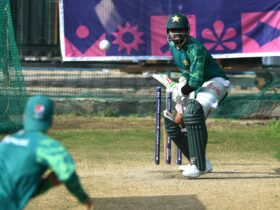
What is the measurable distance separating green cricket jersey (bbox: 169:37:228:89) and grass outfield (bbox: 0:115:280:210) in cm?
120

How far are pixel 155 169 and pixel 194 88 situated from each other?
1.42 metres

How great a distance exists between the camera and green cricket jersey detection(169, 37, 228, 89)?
832 centimetres

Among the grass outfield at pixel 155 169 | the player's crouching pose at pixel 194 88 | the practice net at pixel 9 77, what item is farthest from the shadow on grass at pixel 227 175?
the practice net at pixel 9 77

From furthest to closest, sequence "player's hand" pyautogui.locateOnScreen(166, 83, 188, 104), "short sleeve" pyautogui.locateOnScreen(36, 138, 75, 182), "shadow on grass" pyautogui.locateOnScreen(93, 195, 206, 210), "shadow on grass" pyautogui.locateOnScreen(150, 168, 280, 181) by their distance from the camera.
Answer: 1. "shadow on grass" pyautogui.locateOnScreen(150, 168, 280, 181)
2. "player's hand" pyautogui.locateOnScreen(166, 83, 188, 104)
3. "shadow on grass" pyautogui.locateOnScreen(93, 195, 206, 210)
4. "short sleeve" pyautogui.locateOnScreen(36, 138, 75, 182)

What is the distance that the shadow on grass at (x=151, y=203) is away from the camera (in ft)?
24.0

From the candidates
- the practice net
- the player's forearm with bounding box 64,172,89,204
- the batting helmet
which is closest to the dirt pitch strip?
the batting helmet

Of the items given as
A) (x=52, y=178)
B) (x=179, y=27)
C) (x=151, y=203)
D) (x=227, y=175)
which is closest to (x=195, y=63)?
(x=179, y=27)

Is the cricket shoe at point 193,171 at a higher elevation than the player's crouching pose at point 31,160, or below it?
below

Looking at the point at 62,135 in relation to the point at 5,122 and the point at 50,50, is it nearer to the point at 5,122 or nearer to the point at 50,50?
the point at 5,122

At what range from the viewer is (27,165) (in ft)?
14.9

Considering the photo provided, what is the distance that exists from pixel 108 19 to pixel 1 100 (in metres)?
3.19

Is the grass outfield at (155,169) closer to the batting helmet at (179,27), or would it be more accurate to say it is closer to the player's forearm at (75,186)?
the batting helmet at (179,27)

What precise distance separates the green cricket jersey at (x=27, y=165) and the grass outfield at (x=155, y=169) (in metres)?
2.65

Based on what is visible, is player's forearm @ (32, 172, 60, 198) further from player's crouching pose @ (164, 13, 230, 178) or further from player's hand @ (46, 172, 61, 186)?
player's crouching pose @ (164, 13, 230, 178)
